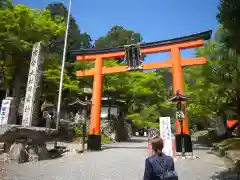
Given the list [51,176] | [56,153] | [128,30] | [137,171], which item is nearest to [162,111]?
[56,153]

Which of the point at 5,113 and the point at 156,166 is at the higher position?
the point at 5,113

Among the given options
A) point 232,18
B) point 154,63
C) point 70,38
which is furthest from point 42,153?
point 70,38

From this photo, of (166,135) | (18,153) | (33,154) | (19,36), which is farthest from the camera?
(19,36)

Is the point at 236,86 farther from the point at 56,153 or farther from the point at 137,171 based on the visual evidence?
the point at 56,153

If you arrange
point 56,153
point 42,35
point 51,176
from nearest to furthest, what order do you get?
point 51,176, point 56,153, point 42,35

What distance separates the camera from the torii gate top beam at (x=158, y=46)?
12.5 m

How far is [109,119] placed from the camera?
74.5 ft

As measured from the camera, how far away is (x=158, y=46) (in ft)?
44.4

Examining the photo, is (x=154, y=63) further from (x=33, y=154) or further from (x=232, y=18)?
(x=33, y=154)

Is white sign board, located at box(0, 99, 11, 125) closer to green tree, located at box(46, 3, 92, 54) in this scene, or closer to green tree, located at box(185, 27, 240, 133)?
green tree, located at box(185, 27, 240, 133)

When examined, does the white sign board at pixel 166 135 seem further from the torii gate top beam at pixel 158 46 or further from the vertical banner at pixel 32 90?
the vertical banner at pixel 32 90

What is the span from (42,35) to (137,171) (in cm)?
1533

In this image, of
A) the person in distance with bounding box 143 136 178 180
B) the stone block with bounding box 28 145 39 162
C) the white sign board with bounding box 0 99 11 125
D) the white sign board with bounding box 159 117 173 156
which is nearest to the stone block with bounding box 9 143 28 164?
the stone block with bounding box 28 145 39 162

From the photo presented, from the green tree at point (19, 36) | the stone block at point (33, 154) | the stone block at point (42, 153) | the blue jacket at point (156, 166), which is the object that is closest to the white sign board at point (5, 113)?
the stone block at point (42, 153)
